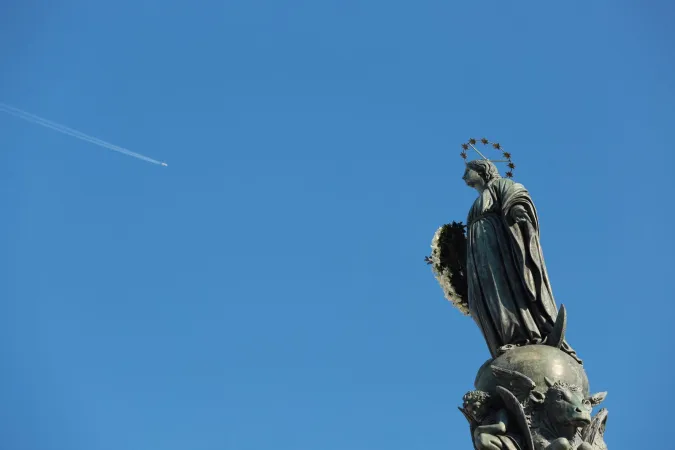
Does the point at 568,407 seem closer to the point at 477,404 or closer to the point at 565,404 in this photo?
the point at 565,404

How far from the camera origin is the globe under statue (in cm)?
1219

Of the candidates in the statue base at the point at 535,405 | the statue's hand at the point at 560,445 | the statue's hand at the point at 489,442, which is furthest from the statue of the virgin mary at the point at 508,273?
the statue's hand at the point at 560,445

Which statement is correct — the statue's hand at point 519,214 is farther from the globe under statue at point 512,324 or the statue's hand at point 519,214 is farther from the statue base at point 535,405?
the statue base at point 535,405

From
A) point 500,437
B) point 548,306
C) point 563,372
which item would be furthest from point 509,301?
point 500,437

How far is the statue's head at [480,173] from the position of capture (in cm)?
1598

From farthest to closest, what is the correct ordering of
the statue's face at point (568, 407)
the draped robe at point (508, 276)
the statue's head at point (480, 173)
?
the statue's head at point (480, 173) < the draped robe at point (508, 276) < the statue's face at point (568, 407)

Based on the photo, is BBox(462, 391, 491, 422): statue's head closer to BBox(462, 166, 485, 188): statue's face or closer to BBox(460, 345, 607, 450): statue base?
BBox(460, 345, 607, 450): statue base

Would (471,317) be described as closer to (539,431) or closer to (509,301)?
(509,301)

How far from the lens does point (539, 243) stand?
1451 centimetres

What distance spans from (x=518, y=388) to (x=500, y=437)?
2.53ft

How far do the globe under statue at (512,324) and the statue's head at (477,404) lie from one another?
0.01 metres

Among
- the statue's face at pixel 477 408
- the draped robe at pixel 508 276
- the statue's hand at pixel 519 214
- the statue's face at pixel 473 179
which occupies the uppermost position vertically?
the statue's face at pixel 473 179

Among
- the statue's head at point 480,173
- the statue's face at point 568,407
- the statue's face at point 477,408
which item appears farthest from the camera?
the statue's head at point 480,173

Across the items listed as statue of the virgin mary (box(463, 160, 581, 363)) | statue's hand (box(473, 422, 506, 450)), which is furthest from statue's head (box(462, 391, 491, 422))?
statue of the virgin mary (box(463, 160, 581, 363))
